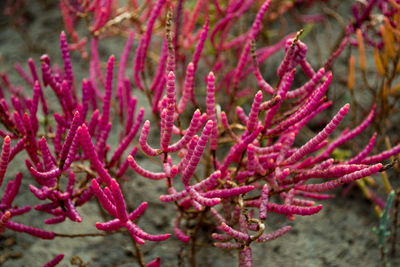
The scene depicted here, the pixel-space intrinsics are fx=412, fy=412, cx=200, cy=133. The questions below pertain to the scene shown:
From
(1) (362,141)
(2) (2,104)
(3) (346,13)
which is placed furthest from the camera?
(3) (346,13)

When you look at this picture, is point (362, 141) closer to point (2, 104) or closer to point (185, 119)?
point (185, 119)

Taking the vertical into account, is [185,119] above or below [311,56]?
below

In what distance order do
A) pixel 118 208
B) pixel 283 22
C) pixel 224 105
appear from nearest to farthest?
pixel 118 208, pixel 224 105, pixel 283 22

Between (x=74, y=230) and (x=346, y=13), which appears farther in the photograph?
(x=346, y=13)

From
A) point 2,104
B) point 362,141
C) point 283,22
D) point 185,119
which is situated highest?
point 283,22

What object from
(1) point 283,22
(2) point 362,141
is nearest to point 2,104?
(2) point 362,141

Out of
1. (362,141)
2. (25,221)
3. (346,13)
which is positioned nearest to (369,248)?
(362,141)

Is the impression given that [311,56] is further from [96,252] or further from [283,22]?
[96,252]
